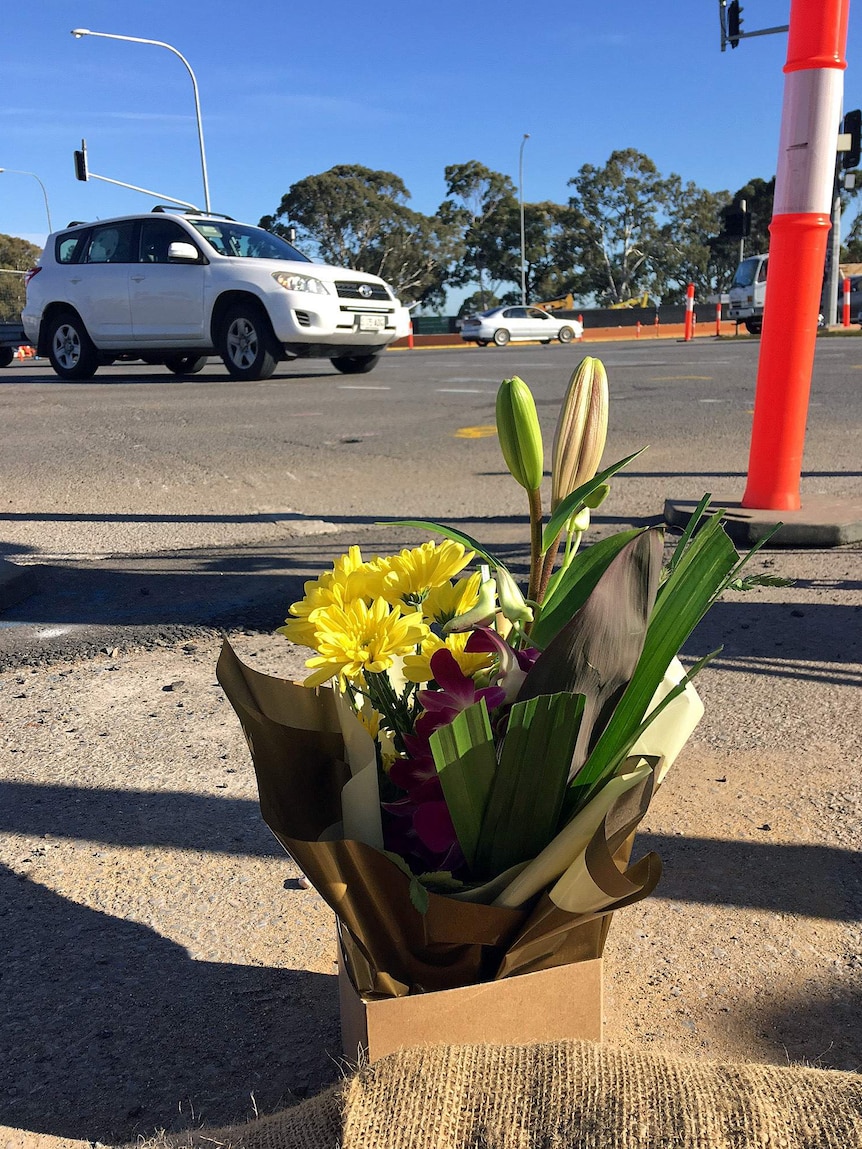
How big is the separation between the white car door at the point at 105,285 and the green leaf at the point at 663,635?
10.5 metres

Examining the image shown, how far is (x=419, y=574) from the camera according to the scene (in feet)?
3.19

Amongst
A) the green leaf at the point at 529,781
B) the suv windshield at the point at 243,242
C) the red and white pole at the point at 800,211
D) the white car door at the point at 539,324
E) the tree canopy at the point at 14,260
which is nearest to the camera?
the green leaf at the point at 529,781

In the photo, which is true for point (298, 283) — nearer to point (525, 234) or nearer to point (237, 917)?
point (237, 917)

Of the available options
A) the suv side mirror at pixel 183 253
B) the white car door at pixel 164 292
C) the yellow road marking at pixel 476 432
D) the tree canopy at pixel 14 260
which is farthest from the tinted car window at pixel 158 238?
the tree canopy at pixel 14 260

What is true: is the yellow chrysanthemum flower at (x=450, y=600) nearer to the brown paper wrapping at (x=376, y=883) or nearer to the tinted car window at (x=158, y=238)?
the brown paper wrapping at (x=376, y=883)

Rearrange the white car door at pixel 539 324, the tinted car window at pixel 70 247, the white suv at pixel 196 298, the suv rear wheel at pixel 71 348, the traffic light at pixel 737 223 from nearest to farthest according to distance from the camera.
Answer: the white suv at pixel 196 298 < the tinted car window at pixel 70 247 < the suv rear wheel at pixel 71 348 < the traffic light at pixel 737 223 < the white car door at pixel 539 324

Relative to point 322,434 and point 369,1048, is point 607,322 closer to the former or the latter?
point 322,434

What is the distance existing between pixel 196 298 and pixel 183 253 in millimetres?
451

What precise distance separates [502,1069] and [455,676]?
371mm

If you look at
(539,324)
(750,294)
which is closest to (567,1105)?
(750,294)

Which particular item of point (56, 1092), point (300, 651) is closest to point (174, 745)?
point (300, 651)

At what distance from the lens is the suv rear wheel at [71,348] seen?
11.0m

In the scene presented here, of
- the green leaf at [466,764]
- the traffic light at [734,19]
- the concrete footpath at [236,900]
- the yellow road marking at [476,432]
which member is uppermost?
the traffic light at [734,19]

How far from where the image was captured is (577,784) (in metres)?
0.93
